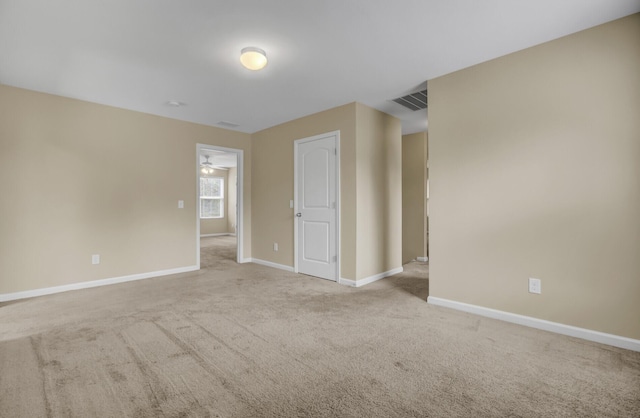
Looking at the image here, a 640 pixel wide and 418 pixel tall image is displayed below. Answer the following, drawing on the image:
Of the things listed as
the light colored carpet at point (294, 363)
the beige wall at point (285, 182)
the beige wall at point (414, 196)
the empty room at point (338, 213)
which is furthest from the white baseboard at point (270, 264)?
the beige wall at point (414, 196)

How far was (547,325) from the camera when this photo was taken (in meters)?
2.57

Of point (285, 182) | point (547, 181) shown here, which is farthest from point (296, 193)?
point (547, 181)

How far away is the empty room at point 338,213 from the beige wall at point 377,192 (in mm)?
37

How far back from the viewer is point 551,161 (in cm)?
257

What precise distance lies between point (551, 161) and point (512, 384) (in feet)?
6.06

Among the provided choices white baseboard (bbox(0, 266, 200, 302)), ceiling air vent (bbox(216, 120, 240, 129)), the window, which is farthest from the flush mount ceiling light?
the window

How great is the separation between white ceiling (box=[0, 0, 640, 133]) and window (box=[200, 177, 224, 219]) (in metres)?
6.97

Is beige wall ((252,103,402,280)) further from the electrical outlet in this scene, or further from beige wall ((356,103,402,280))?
the electrical outlet

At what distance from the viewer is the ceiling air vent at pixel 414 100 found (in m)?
3.77

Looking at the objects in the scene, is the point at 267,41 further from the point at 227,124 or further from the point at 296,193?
the point at 227,124

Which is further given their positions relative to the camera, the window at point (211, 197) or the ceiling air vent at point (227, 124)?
the window at point (211, 197)

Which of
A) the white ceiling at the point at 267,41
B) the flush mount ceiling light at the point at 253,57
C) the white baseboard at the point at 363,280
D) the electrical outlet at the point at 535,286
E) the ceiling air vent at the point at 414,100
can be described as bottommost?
the white baseboard at the point at 363,280

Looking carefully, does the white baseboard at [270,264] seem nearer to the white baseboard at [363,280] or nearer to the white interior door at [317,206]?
the white interior door at [317,206]

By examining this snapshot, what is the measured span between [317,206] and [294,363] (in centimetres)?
274
